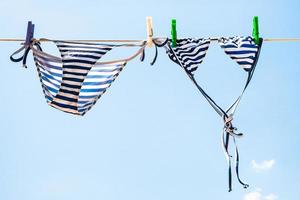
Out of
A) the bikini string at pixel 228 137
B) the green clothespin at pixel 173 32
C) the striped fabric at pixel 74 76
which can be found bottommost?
the bikini string at pixel 228 137

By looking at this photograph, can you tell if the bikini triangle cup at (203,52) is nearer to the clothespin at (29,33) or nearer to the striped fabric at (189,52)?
the striped fabric at (189,52)

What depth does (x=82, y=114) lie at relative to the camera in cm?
550

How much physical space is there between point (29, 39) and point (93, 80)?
2.81 ft

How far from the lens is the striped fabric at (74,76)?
5445 mm

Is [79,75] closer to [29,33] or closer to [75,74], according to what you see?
[75,74]

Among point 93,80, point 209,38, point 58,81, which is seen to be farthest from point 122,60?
point 209,38

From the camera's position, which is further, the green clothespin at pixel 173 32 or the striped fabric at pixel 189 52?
the striped fabric at pixel 189 52

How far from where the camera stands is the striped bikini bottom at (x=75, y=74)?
545cm

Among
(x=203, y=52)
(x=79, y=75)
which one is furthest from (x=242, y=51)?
(x=79, y=75)

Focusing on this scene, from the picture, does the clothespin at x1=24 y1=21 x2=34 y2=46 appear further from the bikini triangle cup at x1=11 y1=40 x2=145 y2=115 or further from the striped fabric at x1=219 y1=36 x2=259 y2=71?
the striped fabric at x1=219 y1=36 x2=259 y2=71

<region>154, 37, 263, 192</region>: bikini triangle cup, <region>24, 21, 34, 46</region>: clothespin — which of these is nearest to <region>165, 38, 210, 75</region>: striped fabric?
<region>154, 37, 263, 192</region>: bikini triangle cup

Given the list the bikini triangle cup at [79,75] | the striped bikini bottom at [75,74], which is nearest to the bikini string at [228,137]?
the bikini triangle cup at [79,75]

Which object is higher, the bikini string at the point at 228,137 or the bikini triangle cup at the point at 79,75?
the bikini triangle cup at the point at 79,75

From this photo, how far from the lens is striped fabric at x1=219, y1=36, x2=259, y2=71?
19.3 feet
